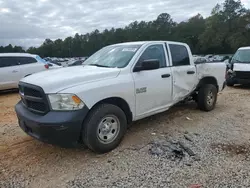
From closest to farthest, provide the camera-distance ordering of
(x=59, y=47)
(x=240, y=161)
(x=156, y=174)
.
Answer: (x=156, y=174) < (x=240, y=161) < (x=59, y=47)

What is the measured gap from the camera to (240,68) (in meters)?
10.5

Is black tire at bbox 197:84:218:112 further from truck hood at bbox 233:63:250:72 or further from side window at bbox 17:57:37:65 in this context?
side window at bbox 17:57:37:65

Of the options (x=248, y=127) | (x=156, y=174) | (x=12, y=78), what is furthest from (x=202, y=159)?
(x=12, y=78)

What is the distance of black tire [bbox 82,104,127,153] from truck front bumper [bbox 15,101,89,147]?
12 cm

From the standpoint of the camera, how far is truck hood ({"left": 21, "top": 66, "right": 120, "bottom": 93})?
→ 12.1 feet

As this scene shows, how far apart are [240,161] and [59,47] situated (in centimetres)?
8476

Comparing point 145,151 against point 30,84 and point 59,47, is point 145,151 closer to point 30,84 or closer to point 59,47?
point 30,84

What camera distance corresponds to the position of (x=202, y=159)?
12.7 ft

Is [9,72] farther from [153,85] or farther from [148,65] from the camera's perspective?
[148,65]

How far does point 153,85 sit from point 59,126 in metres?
1.99

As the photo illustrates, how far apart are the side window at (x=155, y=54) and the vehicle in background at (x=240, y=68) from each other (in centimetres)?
649

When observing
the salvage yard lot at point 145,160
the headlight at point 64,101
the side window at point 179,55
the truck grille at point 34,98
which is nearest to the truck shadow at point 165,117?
the salvage yard lot at point 145,160

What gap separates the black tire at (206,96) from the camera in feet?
20.6

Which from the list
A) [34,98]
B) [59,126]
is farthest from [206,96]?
[34,98]
